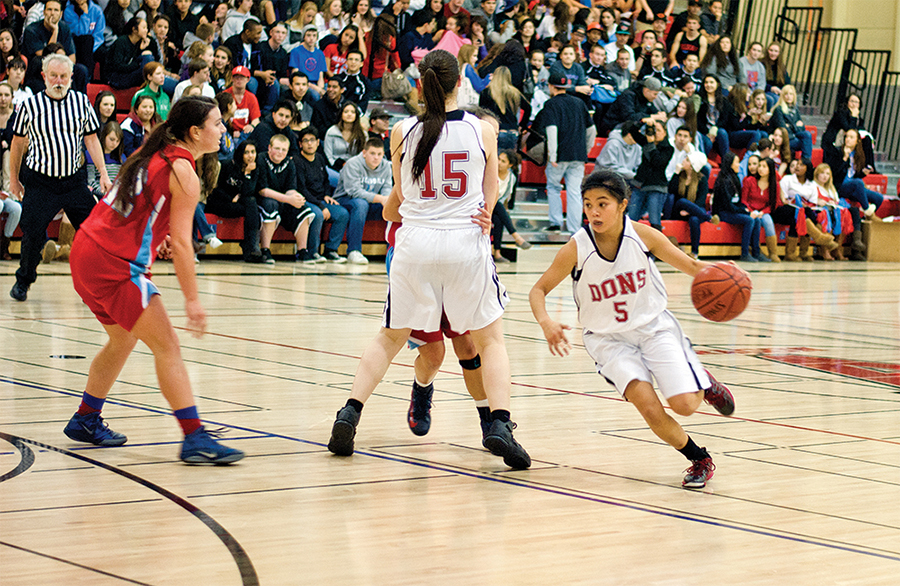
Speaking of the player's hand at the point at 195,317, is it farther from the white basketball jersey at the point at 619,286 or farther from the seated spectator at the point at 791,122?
the seated spectator at the point at 791,122

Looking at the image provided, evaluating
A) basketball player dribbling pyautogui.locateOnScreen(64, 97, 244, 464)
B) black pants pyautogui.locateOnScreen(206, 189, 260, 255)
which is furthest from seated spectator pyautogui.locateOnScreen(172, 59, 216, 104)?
basketball player dribbling pyautogui.locateOnScreen(64, 97, 244, 464)

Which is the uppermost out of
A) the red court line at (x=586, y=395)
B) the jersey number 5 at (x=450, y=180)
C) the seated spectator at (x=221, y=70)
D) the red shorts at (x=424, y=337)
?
the seated spectator at (x=221, y=70)

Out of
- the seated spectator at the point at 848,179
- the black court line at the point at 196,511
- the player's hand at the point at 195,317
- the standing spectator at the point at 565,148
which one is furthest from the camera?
the seated spectator at the point at 848,179

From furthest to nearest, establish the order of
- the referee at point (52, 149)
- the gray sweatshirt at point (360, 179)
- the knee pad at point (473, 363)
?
the gray sweatshirt at point (360, 179) → the referee at point (52, 149) → the knee pad at point (473, 363)

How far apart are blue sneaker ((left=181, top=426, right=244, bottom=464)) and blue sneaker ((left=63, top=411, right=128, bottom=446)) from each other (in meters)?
0.43

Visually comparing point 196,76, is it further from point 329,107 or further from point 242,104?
point 329,107

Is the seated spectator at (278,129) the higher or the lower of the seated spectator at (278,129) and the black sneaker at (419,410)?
the higher

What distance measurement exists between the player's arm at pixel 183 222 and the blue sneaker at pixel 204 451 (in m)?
0.38

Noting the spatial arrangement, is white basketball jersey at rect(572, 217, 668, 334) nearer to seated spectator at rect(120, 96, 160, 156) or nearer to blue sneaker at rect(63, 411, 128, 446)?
blue sneaker at rect(63, 411, 128, 446)

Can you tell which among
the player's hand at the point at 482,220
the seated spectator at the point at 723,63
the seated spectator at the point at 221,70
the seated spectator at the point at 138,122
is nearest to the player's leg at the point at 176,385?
the player's hand at the point at 482,220

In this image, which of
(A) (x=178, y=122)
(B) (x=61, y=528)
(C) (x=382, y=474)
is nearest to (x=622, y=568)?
(C) (x=382, y=474)

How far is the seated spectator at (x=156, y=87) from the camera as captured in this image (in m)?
13.0

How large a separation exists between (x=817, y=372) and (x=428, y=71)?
3.84 meters

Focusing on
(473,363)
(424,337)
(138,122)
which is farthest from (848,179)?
(424,337)
